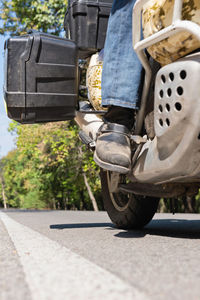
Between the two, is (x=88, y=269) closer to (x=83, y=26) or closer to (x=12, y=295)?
(x=12, y=295)

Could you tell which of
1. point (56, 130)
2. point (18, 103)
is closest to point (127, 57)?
point (18, 103)

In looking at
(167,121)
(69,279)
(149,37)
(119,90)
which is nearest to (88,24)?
(119,90)

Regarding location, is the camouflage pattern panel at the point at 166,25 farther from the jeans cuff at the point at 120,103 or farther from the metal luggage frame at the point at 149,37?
the jeans cuff at the point at 120,103

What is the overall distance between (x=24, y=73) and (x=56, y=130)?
15.1 metres

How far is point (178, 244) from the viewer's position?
9.08ft

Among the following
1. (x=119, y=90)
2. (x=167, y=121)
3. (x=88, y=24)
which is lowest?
(x=167, y=121)

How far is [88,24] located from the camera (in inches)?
154

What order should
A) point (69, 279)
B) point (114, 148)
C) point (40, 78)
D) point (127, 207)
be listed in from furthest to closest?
point (127, 207), point (40, 78), point (114, 148), point (69, 279)

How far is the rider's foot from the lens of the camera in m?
2.83

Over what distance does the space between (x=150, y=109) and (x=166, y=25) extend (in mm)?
630

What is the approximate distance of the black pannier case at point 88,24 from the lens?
387 centimetres

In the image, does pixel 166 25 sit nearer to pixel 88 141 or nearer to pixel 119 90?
pixel 119 90

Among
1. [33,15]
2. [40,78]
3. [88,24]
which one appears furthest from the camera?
[33,15]

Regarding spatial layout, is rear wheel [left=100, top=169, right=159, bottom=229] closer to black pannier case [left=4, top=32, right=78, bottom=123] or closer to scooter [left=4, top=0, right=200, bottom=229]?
scooter [left=4, top=0, right=200, bottom=229]
